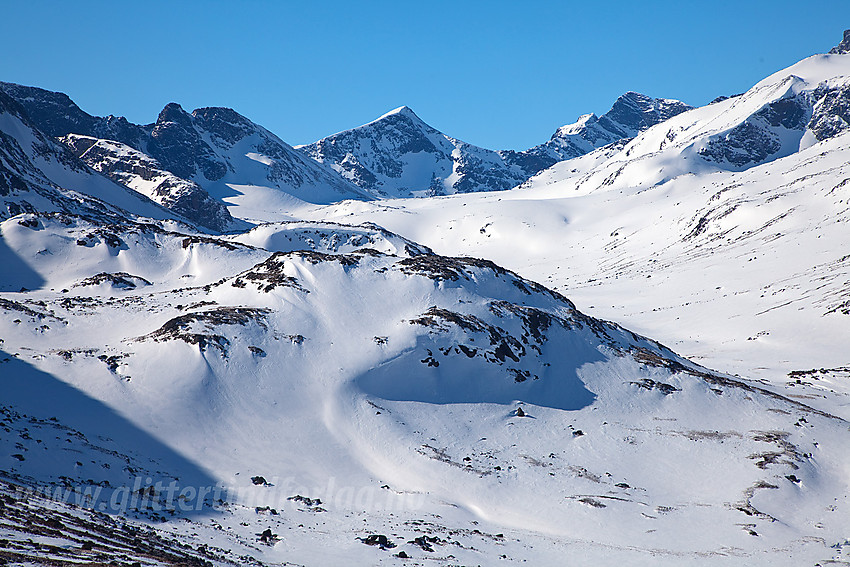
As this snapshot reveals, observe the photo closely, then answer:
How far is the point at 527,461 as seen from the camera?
3816 cm

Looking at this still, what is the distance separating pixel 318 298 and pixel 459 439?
59.9 feet

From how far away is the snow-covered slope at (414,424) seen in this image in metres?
29.3

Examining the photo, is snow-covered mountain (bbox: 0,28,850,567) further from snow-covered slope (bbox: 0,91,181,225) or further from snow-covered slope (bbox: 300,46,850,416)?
snow-covered slope (bbox: 0,91,181,225)

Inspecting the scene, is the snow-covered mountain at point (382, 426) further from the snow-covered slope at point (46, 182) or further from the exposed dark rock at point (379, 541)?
the snow-covered slope at point (46, 182)

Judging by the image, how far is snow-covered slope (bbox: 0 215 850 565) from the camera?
29.3 metres

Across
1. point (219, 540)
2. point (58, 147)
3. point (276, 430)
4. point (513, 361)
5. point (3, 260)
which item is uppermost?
point (58, 147)

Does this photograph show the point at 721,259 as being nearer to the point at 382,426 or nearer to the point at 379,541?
A: the point at 382,426

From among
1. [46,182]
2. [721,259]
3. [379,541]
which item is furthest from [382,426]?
[46,182]

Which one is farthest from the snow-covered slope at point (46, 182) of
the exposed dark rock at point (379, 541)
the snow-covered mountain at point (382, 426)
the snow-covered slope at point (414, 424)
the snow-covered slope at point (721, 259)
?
the exposed dark rock at point (379, 541)

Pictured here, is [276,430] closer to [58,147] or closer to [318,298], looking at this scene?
[318,298]

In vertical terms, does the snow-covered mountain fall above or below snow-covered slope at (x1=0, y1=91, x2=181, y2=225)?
below

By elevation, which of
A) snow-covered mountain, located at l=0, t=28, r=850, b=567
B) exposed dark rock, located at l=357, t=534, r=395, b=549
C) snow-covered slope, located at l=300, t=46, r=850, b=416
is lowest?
exposed dark rock, located at l=357, t=534, r=395, b=549

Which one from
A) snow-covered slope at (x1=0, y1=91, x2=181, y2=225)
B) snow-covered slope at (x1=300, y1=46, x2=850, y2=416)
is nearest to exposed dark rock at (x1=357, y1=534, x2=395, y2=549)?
snow-covered slope at (x1=300, y1=46, x2=850, y2=416)

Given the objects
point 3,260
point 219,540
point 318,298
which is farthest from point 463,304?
point 3,260
